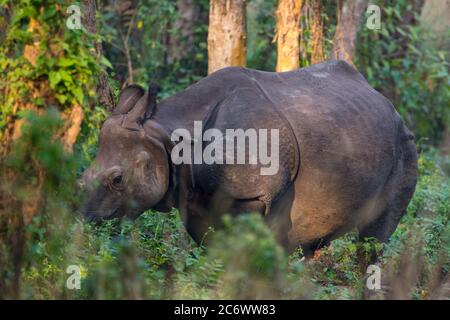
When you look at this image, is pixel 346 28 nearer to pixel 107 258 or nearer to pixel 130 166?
pixel 130 166

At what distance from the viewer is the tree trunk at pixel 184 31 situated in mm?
15930

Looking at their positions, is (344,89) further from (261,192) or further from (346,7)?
(346,7)

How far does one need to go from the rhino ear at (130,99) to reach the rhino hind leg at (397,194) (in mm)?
2652

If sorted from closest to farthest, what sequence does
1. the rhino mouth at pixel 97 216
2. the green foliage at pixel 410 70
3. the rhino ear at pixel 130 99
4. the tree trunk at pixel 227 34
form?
the rhino mouth at pixel 97 216
the rhino ear at pixel 130 99
the tree trunk at pixel 227 34
the green foliage at pixel 410 70

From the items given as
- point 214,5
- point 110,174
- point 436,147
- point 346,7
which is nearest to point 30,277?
point 110,174

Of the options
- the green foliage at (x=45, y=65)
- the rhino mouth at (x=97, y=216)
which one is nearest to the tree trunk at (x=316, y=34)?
A: the rhino mouth at (x=97, y=216)

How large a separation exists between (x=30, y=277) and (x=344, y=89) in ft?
11.9

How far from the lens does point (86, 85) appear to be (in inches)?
289

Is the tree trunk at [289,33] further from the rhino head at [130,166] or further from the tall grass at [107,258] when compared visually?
the rhino head at [130,166]

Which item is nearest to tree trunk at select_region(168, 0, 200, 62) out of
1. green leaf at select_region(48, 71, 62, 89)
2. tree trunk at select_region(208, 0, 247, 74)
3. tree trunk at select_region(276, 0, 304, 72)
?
tree trunk at select_region(276, 0, 304, 72)

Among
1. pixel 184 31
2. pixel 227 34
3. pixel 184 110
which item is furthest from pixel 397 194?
pixel 184 31

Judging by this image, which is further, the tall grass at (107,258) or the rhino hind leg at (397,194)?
the rhino hind leg at (397,194)

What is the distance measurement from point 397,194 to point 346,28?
372 cm
